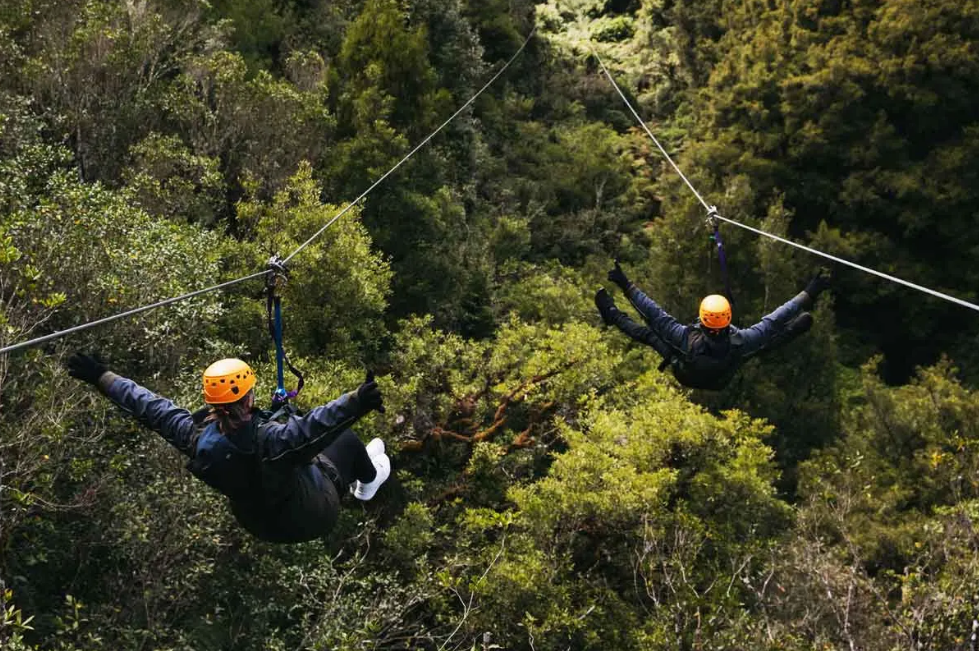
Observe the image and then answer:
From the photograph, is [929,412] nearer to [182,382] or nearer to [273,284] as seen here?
[182,382]

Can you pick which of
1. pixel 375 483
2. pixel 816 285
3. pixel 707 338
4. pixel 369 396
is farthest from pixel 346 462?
pixel 816 285

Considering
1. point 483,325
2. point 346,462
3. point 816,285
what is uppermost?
point 346,462

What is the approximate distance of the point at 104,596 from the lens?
434 inches

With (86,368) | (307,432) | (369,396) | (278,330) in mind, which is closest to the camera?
(369,396)

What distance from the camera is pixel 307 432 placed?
Answer: 4344 mm

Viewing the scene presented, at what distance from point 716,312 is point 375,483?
2.44 metres

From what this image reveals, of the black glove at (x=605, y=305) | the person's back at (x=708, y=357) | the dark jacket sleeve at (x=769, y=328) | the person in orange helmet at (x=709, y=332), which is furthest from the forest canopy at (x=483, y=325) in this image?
the dark jacket sleeve at (x=769, y=328)

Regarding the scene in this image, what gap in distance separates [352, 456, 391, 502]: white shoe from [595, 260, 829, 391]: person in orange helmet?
5.58 ft

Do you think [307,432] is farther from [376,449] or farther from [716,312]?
[716,312]

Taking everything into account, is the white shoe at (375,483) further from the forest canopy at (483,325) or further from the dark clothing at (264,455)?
the forest canopy at (483,325)

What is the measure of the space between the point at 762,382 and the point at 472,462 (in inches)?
319

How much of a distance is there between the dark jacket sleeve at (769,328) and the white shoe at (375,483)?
2.48 metres

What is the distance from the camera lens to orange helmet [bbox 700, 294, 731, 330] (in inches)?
246

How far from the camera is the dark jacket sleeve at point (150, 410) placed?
4.57m
